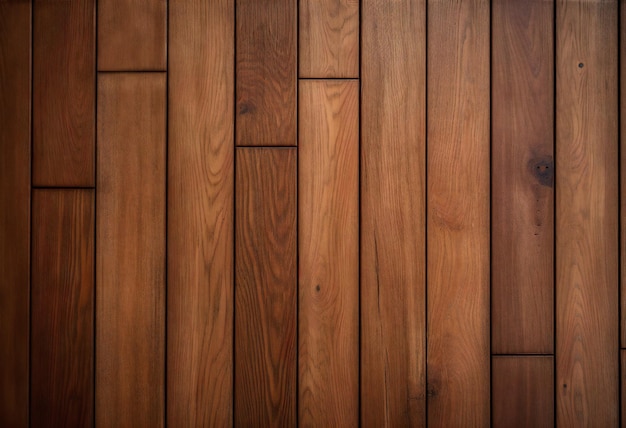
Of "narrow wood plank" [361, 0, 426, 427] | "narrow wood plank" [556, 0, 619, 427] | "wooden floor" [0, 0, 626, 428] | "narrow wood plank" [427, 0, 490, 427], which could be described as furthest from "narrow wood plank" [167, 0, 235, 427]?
"narrow wood plank" [556, 0, 619, 427]

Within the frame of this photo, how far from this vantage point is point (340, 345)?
0.74 m

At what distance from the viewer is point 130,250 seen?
2.47 feet

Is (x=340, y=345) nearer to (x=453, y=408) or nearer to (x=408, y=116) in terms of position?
(x=453, y=408)

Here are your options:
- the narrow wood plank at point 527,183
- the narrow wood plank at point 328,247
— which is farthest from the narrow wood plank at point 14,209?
the narrow wood plank at point 527,183

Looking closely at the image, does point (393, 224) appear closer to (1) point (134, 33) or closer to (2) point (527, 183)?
(2) point (527, 183)

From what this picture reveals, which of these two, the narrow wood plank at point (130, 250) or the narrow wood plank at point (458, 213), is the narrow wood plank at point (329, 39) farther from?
the narrow wood plank at point (130, 250)

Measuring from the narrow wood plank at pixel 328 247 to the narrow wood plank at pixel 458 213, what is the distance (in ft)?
0.49

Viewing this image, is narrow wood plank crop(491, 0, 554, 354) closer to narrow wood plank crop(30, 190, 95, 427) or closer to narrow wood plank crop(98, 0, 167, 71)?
narrow wood plank crop(98, 0, 167, 71)

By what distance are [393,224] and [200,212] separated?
0.37 meters

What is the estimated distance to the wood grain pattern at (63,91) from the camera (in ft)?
2.47

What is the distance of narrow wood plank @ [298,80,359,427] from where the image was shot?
0.74 m

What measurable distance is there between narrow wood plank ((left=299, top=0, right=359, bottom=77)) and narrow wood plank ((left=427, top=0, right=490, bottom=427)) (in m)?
0.15

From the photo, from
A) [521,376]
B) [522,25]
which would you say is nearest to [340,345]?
[521,376]

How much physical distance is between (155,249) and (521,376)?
742 mm
